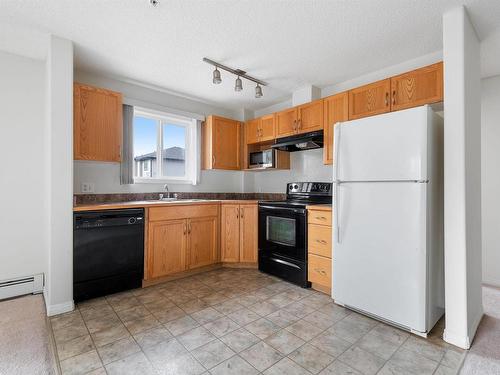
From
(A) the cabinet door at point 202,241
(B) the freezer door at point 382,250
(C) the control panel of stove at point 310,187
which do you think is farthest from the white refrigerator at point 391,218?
(A) the cabinet door at point 202,241

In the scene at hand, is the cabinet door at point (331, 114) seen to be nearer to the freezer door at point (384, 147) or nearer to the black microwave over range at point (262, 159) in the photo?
the freezer door at point (384, 147)

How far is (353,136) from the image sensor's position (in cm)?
229

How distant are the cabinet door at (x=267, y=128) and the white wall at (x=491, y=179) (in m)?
2.53

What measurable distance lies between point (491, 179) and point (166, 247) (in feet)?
12.7

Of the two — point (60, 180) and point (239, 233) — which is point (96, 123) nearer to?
point (60, 180)

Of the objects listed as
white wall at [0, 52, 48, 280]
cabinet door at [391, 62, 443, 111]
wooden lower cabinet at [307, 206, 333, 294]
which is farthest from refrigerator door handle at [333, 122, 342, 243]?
white wall at [0, 52, 48, 280]

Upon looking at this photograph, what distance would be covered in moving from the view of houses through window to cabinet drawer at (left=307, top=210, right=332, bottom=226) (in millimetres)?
2082

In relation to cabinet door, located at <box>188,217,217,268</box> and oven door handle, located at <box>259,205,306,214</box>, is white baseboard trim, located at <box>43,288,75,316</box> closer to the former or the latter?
cabinet door, located at <box>188,217,217,268</box>

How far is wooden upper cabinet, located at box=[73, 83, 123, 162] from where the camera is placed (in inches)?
106

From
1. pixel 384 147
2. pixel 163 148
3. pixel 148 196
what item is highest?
pixel 163 148

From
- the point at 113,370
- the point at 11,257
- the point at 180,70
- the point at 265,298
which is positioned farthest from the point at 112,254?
the point at 180,70

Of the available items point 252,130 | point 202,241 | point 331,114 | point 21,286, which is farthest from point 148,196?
point 331,114

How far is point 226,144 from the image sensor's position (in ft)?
13.5

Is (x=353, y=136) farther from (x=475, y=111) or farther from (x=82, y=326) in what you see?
(x=82, y=326)
